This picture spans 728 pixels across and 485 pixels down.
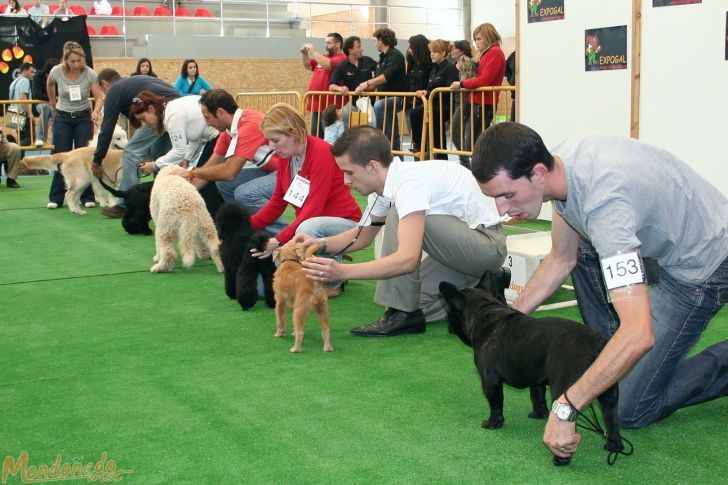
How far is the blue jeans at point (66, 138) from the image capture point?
976 cm

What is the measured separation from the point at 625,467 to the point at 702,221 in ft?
2.72

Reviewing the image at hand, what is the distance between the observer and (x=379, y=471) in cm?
269

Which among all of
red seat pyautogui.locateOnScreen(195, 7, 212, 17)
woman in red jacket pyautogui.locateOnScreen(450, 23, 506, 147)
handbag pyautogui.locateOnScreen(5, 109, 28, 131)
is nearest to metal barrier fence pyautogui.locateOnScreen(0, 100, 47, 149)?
handbag pyautogui.locateOnScreen(5, 109, 28, 131)

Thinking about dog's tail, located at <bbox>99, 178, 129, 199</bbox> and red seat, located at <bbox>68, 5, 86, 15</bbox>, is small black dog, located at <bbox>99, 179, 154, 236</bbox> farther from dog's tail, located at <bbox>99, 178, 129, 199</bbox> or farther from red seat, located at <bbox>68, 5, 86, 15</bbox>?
red seat, located at <bbox>68, 5, 86, 15</bbox>

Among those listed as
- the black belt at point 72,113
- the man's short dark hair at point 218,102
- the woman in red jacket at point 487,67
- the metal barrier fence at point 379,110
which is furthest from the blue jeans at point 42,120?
the man's short dark hair at point 218,102

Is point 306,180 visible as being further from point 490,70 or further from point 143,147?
point 490,70

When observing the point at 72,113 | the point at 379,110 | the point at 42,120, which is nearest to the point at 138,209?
the point at 72,113

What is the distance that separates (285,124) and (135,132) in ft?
13.5

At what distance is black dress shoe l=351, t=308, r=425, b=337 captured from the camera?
170 inches

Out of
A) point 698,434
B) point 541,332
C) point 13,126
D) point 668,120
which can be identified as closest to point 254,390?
point 541,332

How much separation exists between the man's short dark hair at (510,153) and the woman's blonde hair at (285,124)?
2.38 metres

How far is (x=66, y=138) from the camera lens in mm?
9836

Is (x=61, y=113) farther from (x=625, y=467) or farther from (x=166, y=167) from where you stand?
(x=625, y=467)

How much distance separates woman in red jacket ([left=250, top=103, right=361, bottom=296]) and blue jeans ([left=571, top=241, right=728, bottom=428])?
6.33 feet
